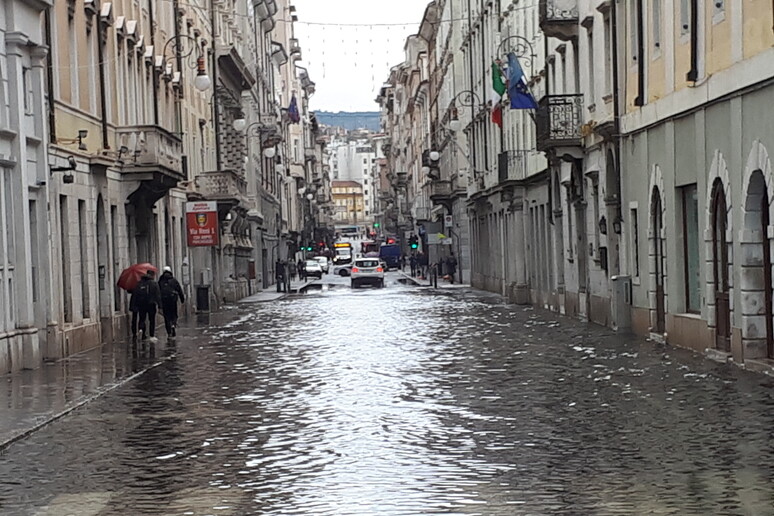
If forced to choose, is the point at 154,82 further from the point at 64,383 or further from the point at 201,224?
the point at 64,383

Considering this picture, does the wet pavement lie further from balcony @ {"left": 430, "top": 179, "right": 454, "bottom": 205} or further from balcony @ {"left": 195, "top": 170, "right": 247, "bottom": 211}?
balcony @ {"left": 430, "top": 179, "right": 454, "bottom": 205}

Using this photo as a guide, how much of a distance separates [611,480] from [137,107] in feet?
101

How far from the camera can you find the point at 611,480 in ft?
38.1

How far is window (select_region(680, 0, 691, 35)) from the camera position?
25.9 m

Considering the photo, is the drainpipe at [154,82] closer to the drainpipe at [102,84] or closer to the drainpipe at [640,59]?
the drainpipe at [102,84]

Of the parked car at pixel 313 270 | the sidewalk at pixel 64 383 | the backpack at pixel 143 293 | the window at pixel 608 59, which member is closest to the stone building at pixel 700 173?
the window at pixel 608 59

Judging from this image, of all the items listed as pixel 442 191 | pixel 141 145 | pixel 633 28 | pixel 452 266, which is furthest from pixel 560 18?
pixel 442 191

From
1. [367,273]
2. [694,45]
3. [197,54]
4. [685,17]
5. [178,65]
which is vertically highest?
[197,54]

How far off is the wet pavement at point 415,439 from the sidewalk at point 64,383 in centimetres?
34

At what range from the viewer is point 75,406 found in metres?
18.9

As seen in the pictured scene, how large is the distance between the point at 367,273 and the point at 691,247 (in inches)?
2006

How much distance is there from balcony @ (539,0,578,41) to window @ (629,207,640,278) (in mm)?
7747

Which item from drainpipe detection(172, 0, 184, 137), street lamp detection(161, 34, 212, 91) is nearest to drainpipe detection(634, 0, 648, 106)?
street lamp detection(161, 34, 212, 91)

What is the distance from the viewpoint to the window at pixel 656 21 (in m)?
28.6
